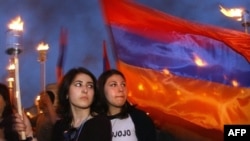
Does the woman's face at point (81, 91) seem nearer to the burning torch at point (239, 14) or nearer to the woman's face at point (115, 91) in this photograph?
the woman's face at point (115, 91)

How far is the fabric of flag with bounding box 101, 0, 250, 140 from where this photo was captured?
7.27 meters

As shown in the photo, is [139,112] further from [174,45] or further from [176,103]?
[174,45]

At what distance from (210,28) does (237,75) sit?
80 centimetres

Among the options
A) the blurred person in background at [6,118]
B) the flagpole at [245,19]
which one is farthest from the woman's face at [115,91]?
the flagpole at [245,19]

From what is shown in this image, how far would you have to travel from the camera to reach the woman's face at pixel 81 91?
3.75 metres

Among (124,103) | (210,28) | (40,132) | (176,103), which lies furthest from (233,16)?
(124,103)

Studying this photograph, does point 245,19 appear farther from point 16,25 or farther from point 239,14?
point 16,25

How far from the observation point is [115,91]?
4336 millimetres

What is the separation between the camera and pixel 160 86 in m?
7.57

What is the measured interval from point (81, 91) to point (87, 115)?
0.58 feet

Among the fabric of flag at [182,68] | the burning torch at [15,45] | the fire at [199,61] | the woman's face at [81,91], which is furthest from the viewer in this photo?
the fire at [199,61]

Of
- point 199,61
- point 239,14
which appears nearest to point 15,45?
point 199,61

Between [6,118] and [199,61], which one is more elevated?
[199,61]

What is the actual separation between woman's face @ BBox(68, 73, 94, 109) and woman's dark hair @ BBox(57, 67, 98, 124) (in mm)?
32
